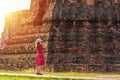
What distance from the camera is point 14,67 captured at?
25.9m

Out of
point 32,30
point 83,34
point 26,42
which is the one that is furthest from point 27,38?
point 83,34

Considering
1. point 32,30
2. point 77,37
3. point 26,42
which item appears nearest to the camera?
point 77,37

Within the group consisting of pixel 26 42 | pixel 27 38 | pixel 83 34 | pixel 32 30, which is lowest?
pixel 26 42

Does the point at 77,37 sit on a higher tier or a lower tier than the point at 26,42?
higher

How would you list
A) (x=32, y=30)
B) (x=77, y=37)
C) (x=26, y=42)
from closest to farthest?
(x=77, y=37), (x=26, y=42), (x=32, y=30)

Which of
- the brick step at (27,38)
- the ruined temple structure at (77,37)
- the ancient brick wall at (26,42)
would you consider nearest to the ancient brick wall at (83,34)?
the ruined temple structure at (77,37)

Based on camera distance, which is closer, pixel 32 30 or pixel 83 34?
pixel 83 34

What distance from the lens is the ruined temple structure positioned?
23516mm

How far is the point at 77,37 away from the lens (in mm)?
24281

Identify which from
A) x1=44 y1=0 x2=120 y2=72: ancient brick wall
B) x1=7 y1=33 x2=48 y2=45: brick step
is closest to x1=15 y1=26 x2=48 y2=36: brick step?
x1=7 y1=33 x2=48 y2=45: brick step

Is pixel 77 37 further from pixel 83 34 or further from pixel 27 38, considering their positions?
pixel 27 38

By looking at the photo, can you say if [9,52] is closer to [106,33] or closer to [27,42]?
[27,42]

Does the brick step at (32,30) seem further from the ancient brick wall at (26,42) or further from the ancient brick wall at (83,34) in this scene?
the ancient brick wall at (83,34)

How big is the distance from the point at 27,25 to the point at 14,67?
3.66m
